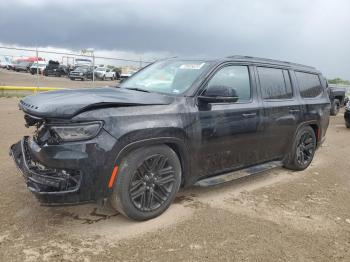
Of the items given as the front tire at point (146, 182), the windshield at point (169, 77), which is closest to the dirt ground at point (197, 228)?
the front tire at point (146, 182)

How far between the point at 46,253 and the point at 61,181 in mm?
620

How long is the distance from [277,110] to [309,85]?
4.76ft

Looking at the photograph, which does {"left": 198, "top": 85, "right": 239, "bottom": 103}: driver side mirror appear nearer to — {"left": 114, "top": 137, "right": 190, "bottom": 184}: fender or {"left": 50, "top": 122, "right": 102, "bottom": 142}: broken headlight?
{"left": 114, "top": 137, "right": 190, "bottom": 184}: fender

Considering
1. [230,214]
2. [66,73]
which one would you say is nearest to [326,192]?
[230,214]

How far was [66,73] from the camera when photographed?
38.2 m

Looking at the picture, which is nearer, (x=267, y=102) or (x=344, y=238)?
(x=344, y=238)

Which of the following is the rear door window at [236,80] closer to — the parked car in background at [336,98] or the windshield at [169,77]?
the windshield at [169,77]

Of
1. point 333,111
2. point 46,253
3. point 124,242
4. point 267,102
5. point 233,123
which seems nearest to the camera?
point 46,253

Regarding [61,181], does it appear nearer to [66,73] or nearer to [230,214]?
[230,214]

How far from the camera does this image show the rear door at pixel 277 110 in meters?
5.34

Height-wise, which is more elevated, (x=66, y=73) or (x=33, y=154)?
(x=66, y=73)

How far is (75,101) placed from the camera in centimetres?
354

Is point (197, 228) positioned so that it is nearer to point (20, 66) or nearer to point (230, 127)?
point (230, 127)

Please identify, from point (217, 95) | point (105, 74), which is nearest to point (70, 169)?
point (217, 95)
